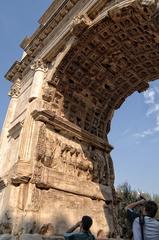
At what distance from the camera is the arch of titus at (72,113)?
8.72 metres

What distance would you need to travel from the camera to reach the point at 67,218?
9242 mm

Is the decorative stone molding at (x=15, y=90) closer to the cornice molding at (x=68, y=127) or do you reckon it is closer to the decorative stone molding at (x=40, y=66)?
the decorative stone molding at (x=40, y=66)

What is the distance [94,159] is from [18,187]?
3.90 meters

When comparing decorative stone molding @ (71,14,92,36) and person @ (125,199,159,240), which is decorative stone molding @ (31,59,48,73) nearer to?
decorative stone molding @ (71,14,92,36)

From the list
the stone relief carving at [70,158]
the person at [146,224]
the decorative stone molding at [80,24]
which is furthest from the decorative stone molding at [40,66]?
the person at [146,224]

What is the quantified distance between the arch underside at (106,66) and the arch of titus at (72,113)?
4 centimetres

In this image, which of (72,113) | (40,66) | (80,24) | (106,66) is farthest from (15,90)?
(80,24)

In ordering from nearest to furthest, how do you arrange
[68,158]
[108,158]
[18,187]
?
[18,187], [68,158], [108,158]

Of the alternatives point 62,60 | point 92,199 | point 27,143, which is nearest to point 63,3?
point 62,60

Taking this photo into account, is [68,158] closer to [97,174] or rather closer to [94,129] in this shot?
[97,174]

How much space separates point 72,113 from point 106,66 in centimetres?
248

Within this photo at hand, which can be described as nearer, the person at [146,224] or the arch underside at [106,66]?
the person at [146,224]

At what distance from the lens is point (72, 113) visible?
38.5ft

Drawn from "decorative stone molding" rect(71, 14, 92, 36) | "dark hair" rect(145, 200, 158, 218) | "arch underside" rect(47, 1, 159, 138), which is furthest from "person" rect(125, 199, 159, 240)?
"decorative stone molding" rect(71, 14, 92, 36)
